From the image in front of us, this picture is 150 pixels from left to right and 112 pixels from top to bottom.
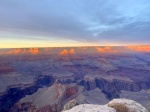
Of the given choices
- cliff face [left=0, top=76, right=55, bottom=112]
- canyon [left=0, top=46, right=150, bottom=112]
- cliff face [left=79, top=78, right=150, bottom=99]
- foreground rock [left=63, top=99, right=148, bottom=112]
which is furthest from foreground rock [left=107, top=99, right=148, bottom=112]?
cliff face [left=79, top=78, right=150, bottom=99]

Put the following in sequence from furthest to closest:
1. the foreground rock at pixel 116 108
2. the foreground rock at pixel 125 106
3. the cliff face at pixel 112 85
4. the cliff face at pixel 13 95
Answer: the cliff face at pixel 112 85, the cliff face at pixel 13 95, the foreground rock at pixel 125 106, the foreground rock at pixel 116 108

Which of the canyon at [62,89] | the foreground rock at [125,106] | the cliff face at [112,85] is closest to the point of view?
the foreground rock at [125,106]

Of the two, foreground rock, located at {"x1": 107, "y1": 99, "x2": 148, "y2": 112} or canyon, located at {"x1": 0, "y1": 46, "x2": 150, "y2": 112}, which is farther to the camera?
canyon, located at {"x1": 0, "y1": 46, "x2": 150, "y2": 112}

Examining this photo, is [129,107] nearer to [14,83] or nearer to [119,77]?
[14,83]

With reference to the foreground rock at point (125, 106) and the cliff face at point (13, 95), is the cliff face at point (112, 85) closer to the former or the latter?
the cliff face at point (13, 95)

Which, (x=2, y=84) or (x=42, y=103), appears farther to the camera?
(x=2, y=84)

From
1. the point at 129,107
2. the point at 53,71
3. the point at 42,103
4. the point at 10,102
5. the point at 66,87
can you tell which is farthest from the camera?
the point at 53,71

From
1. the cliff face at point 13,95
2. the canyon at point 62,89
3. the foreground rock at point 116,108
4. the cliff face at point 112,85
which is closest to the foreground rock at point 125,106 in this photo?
the foreground rock at point 116,108

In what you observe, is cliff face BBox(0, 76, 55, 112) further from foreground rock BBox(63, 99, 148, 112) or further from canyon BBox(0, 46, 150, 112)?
foreground rock BBox(63, 99, 148, 112)

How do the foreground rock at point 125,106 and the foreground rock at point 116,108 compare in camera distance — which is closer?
the foreground rock at point 116,108

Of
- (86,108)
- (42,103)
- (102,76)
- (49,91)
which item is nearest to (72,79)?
(102,76)

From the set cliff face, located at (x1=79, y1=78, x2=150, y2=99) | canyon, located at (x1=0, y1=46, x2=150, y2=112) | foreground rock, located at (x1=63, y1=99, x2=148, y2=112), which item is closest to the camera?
foreground rock, located at (x1=63, y1=99, x2=148, y2=112)
